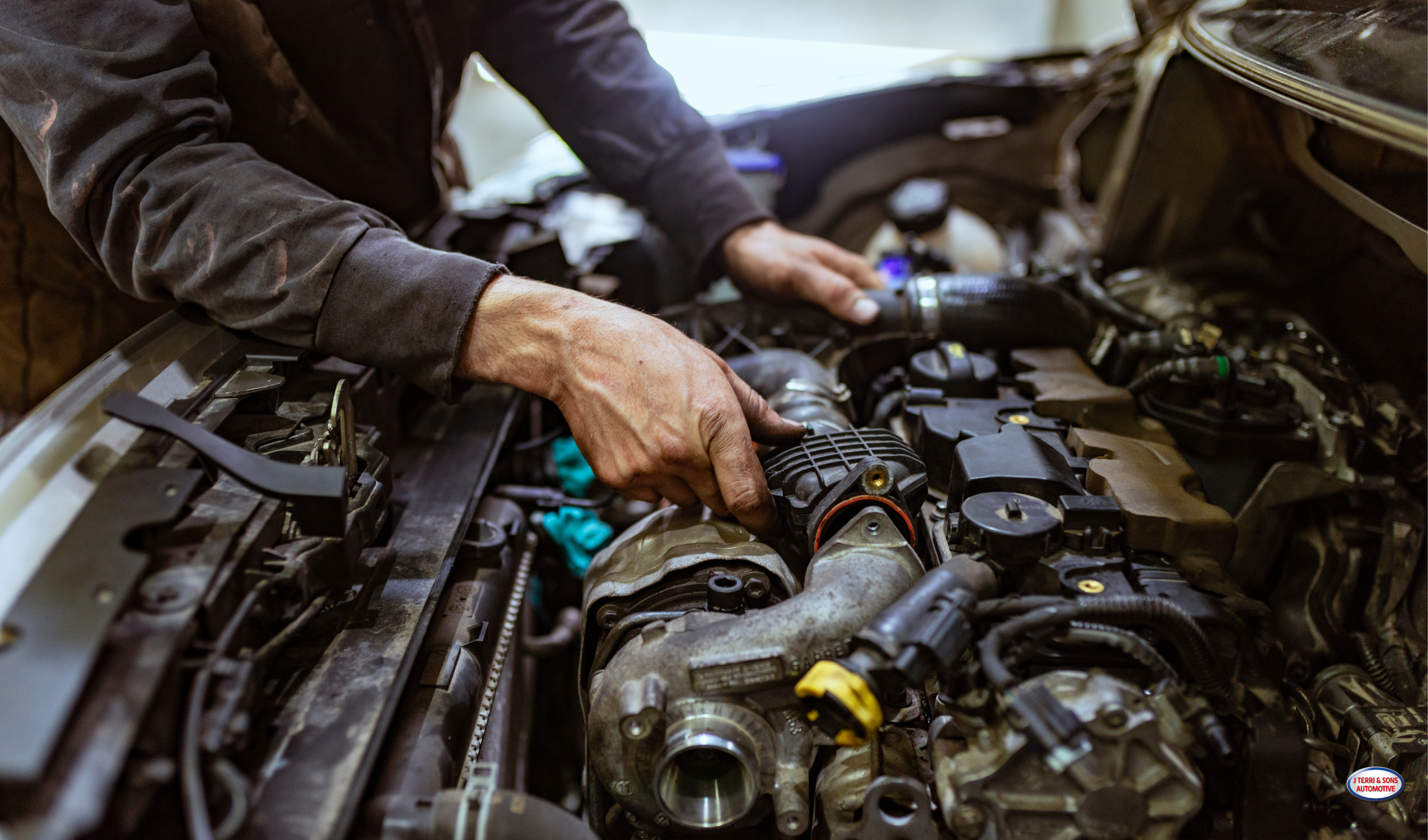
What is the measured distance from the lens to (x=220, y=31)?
124 cm

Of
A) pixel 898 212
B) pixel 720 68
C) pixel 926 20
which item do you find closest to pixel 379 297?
pixel 898 212

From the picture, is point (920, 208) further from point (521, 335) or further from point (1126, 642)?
point (1126, 642)

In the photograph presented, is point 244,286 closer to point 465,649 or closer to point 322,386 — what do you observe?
point 322,386

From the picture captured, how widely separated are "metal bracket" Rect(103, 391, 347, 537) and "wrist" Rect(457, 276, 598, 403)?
316 millimetres

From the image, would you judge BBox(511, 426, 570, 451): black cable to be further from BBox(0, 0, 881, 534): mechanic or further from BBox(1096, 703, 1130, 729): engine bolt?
BBox(1096, 703, 1130, 729): engine bolt

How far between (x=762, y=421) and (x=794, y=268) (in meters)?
0.61

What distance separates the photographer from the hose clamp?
1.53 m

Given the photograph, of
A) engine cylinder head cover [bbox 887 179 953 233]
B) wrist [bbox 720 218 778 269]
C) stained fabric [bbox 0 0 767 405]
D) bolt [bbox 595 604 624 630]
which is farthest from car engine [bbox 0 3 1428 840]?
engine cylinder head cover [bbox 887 179 953 233]

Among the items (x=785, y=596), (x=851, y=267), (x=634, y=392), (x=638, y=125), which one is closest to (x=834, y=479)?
(x=785, y=596)

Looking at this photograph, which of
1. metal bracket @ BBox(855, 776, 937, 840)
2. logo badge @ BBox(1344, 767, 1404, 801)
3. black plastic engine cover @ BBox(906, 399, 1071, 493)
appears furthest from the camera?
black plastic engine cover @ BBox(906, 399, 1071, 493)

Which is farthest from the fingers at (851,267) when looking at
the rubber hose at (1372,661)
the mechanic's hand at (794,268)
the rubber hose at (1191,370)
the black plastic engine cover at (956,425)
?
the rubber hose at (1372,661)

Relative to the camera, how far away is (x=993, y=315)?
1510 mm

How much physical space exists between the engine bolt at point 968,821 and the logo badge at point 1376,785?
0.50 m

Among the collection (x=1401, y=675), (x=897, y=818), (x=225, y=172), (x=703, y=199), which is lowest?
(x=1401, y=675)
